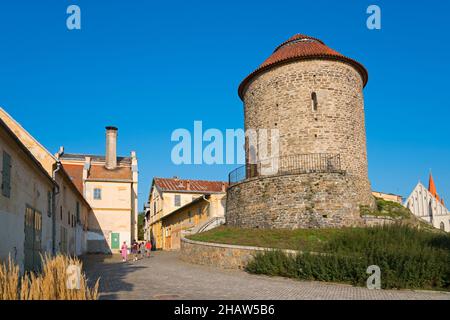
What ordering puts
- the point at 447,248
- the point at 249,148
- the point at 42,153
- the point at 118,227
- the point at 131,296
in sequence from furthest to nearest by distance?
the point at 118,227 < the point at 249,148 < the point at 42,153 < the point at 447,248 < the point at 131,296

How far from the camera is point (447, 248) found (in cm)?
1574

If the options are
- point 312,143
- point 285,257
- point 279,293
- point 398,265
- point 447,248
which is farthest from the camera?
point 312,143

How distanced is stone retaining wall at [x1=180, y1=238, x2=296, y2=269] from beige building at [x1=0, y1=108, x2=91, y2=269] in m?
6.85

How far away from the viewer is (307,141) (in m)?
25.5

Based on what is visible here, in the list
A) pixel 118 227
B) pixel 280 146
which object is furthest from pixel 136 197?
pixel 280 146

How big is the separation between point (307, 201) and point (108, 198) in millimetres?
25038

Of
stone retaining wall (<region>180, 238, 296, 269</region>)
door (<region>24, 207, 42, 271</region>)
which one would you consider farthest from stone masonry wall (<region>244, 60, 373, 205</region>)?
door (<region>24, 207, 42, 271</region>)

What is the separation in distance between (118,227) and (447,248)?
32.1m

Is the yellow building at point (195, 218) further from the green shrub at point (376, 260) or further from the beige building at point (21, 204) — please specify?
the beige building at point (21, 204)

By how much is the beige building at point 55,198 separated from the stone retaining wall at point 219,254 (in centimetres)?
685

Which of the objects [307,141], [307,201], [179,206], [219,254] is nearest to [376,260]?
[219,254]

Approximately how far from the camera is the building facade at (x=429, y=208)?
59438mm

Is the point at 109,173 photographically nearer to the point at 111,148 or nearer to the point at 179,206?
the point at 111,148
